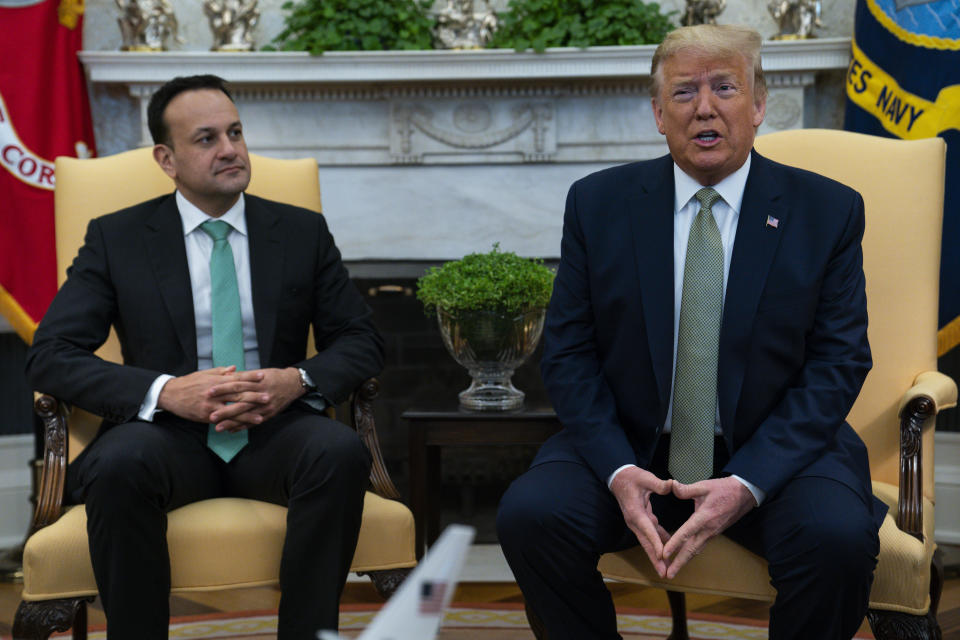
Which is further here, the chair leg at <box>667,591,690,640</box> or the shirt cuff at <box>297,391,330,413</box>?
the chair leg at <box>667,591,690,640</box>

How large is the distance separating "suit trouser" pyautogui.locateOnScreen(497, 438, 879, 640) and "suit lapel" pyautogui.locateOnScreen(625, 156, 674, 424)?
7.2 inches

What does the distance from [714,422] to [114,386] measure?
108 centimetres

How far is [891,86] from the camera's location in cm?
287

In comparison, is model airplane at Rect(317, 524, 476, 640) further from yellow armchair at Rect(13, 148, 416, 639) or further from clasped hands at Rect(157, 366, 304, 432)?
clasped hands at Rect(157, 366, 304, 432)

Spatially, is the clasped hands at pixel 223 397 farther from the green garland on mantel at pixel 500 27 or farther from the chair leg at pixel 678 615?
the green garland on mantel at pixel 500 27

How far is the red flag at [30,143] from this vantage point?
3.00 m

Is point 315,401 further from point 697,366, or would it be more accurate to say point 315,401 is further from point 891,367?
point 891,367

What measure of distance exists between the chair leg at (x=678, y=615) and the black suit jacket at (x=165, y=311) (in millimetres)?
816

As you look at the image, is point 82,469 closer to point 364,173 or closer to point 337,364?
point 337,364

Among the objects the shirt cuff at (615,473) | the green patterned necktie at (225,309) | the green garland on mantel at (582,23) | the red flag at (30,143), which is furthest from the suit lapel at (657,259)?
the red flag at (30,143)

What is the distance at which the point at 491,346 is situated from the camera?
227cm

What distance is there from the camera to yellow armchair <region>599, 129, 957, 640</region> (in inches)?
64.5

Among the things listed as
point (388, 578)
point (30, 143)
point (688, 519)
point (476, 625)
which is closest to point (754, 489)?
point (688, 519)

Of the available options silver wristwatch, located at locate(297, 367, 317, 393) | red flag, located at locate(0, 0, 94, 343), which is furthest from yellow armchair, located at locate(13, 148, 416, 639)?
red flag, located at locate(0, 0, 94, 343)
